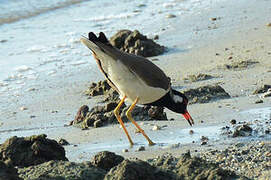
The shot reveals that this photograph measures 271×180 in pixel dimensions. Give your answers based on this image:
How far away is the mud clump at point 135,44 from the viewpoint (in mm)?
9266

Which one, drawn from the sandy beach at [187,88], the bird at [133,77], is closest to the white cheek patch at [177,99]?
the bird at [133,77]

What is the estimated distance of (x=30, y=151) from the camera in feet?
14.9

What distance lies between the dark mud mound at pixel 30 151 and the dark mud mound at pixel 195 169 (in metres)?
0.97

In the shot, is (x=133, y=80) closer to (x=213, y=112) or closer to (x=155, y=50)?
(x=213, y=112)

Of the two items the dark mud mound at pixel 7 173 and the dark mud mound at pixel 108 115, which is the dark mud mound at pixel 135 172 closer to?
the dark mud mound at pixel 7 173

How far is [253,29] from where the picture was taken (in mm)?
10172

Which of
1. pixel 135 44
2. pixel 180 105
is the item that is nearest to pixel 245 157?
pixel 180 105

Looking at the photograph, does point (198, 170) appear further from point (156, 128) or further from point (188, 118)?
point (156, 128)

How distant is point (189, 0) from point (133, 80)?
9109 mm

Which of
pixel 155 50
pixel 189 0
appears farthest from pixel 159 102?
pixel 189 0

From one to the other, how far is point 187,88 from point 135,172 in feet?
12.6

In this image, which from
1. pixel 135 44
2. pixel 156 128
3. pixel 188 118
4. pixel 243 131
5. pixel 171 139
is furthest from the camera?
pixel 135 44

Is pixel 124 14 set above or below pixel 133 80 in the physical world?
below

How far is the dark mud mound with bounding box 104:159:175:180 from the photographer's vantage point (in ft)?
12.1
